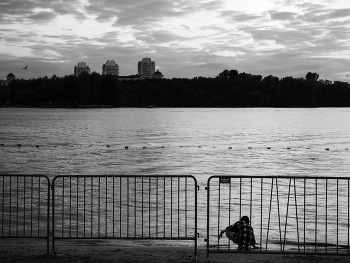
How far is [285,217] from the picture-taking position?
15078mm

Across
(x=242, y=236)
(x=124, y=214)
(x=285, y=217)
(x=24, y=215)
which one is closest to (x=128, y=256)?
(x=242, y=236)

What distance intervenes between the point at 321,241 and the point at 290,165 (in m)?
18.9

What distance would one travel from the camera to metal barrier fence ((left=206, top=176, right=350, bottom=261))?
10.0 m

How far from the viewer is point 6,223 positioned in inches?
560

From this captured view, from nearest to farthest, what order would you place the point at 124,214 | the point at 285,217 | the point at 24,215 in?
the point at 24,215, the point at 285,217, the point at 124,214

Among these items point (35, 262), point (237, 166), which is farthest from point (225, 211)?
point (237, 166)

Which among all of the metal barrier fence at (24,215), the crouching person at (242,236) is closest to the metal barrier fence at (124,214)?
the metal barrier fence at (24,215)

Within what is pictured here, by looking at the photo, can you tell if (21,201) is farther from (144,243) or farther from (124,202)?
(144,243)

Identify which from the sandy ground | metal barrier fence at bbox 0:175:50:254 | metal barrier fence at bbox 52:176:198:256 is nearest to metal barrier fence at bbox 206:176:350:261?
the sandy ground

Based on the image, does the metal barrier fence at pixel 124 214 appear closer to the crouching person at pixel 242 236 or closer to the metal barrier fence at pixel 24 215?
the metal barrier fence at pixel 24 215

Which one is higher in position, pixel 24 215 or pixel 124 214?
pixel 24 215

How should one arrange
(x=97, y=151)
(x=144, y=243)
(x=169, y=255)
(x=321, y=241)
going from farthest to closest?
(x=97, y=151) → (x=321, y=241) → (x=144, y=243) → (x=169, y=255)

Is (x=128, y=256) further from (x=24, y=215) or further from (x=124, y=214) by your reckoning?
(x=124, y=214)

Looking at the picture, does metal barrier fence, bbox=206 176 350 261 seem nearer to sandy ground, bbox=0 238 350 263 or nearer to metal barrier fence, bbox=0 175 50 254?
sandy ground, bbox=0 238 350 263
